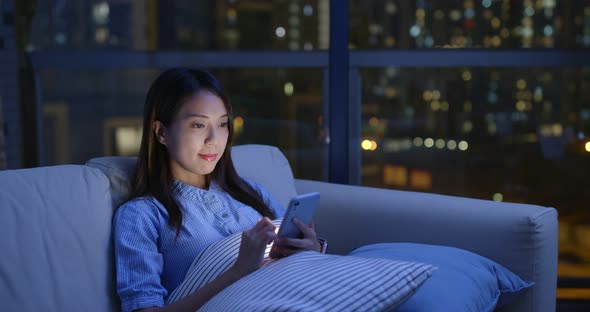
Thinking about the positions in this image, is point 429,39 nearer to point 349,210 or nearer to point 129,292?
point 349,210

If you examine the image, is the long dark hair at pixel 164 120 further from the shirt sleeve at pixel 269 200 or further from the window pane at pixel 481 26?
the window pane at pixel 481 26

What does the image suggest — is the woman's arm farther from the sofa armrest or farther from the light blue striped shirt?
the sofa armrest

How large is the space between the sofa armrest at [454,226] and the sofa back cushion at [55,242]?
0.80 m

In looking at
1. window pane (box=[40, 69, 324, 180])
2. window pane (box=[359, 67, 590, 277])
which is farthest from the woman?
window pane (box=[359, 67, 590, 277])

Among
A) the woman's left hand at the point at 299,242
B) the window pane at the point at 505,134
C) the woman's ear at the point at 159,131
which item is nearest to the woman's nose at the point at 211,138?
the woman's ear at the point at 159,131

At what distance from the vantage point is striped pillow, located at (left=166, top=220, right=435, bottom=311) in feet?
4.08

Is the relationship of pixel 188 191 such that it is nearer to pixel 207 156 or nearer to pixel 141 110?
pixel 207 156

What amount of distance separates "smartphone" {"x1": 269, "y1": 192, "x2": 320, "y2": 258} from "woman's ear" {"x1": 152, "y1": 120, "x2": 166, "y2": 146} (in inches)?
16.3

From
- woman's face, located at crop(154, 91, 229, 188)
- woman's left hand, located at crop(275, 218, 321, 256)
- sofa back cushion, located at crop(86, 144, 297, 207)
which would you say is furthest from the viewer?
sofa back cushion, located at crop(86, 144, 297, 207)

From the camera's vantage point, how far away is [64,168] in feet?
5.46

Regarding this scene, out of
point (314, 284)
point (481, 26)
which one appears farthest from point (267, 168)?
point (481, 26)

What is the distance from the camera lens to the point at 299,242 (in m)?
1.52

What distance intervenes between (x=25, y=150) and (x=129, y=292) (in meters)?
3.29

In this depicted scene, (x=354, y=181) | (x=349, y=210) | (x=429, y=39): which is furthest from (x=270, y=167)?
(x=429, y=39)
